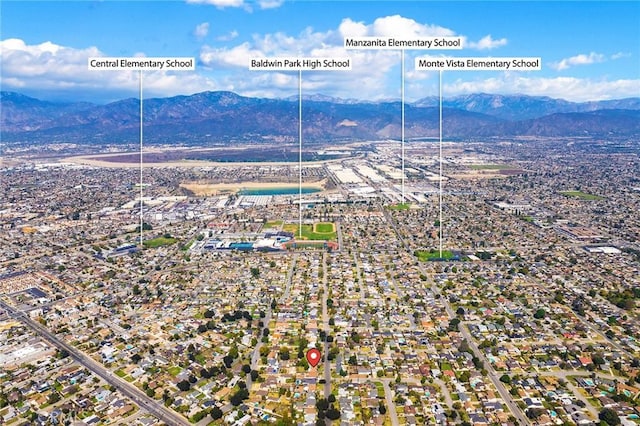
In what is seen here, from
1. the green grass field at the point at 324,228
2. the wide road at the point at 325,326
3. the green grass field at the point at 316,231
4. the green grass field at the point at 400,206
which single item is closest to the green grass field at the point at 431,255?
the wide road at the point at 325,326

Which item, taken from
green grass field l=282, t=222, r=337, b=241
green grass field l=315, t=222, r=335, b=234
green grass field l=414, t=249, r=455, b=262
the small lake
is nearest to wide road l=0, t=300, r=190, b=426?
green grass field l=282, t=222, r=337, b=241

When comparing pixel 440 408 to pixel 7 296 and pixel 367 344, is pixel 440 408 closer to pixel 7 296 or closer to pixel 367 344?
pixel 367 344

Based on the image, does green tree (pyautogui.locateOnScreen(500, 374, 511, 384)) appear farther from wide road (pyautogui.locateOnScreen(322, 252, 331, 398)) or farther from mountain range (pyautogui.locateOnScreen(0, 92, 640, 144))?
mountain range (pyautogui.locateOnScreen(0, 92, 640, 144))

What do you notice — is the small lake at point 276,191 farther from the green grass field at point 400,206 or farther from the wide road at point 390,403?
the wide road at point 390,403

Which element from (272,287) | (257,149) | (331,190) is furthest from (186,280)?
(257,149)

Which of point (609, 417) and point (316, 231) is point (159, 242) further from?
point (609, 417)

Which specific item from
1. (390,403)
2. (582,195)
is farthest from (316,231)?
(582,195)
